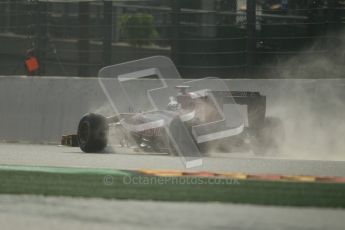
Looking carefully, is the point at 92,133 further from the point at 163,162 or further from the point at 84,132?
the point at 163,162

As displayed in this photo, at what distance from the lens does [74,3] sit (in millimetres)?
20203

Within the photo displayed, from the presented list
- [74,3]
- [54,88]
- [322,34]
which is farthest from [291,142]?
[74,3]

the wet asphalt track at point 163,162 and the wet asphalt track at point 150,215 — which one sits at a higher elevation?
the wet asphalt track at point 150,215

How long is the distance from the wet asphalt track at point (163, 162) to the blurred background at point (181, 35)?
2.91 m

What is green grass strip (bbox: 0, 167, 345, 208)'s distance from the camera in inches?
357

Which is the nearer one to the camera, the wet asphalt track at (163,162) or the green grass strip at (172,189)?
the green grass strip at (172,189)

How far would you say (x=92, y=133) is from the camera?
1464cm

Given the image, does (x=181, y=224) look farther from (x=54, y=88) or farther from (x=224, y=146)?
(x=54, y=88)

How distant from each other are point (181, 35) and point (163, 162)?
583 centimetres

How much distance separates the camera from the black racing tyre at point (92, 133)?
14.6 meters
